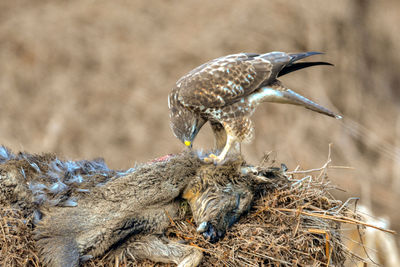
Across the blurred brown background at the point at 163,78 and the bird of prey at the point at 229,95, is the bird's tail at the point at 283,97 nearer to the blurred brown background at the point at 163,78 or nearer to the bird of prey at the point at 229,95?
the bird of prey at the point at 229,95

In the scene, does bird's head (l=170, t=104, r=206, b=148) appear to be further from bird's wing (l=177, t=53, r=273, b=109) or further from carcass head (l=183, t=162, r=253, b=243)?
carcass head (l=183, t=162, r=253, b=243)

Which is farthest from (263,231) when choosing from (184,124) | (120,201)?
(184,124)

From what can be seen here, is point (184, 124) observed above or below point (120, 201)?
above

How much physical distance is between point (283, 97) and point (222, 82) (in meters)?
0.50

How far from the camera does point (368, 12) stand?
10.4 m

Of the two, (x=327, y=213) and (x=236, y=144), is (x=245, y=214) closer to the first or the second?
(x=327, y=213)

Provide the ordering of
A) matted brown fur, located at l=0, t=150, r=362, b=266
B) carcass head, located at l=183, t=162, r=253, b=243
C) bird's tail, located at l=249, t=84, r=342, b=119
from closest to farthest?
matted brown fur, located at l=0, t=150, r=362, b=266 → carcass head, located at l=183, t=162, r=253, b=243 → bird's tail, located at l=249, t=84, r=342, b=119

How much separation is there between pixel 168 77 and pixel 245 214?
21.7 feet

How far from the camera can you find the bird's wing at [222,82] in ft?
12.4

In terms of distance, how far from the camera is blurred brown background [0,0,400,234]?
838 cm

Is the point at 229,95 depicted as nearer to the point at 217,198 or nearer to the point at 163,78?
the point at 217,198

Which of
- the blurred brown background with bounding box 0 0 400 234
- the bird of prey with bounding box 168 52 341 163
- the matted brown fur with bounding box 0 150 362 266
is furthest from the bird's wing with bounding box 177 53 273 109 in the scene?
the blurred brown background with bounding box 0 0 400 234

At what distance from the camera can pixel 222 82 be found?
385cm

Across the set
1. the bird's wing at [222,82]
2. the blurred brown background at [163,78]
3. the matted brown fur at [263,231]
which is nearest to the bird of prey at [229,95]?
the bird's wing at [222,82]
